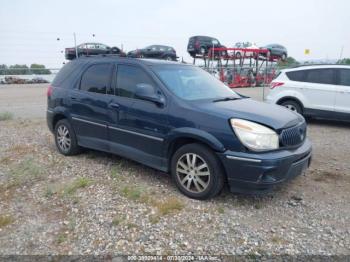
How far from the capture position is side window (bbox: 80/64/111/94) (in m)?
5.15

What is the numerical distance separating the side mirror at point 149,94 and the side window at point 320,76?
6.14m

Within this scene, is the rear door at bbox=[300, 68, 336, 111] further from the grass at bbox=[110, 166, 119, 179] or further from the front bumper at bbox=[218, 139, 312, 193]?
the grass at bbox=[110, 166, 119, 179]

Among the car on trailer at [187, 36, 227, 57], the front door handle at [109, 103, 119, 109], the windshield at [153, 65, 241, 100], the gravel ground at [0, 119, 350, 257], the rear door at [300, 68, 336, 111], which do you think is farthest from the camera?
the car on trailer at [187, 36, 227, 57]

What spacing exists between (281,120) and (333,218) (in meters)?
1.23

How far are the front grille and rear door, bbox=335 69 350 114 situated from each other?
4.92 m

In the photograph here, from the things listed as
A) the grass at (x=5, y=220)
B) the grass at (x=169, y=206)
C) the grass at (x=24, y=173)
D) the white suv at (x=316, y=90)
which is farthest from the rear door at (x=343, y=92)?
the grass at (x=5, y=220)

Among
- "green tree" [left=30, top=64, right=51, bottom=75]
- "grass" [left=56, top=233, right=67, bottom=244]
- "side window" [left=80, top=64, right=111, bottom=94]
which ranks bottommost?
"grass" [left=56, top=233, right=67, bottom=244]

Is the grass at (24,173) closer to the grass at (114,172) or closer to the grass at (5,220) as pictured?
the grass at (5,220)

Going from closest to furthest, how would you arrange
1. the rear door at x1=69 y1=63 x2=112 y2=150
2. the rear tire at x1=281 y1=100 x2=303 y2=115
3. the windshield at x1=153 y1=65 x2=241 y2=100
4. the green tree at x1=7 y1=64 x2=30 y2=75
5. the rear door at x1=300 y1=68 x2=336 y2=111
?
the windshield at x1=153 y1=65 x2=241 y2=100, the rear door at x1=69 y1=63 x2=112 y2=150, the rear door at x1=300 y1=68 x2=336 y2=111, the rear tire at x1=281 y1=100 x2=303 y2=115, the green tree at x1=7 y1=64 x2=30 y2=75

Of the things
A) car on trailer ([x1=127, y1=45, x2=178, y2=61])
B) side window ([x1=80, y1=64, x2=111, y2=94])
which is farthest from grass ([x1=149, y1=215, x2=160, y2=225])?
car on trailer ([x1=127, y1=45, x2=178, y2=61])

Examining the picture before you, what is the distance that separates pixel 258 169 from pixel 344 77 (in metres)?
6.36

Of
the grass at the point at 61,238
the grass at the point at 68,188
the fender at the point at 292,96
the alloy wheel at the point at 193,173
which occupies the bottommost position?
the grass at the point at 61,238

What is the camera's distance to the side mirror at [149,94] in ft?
14.2

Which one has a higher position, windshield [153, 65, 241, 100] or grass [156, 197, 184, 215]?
windshield [153, 65, 241, 100]
